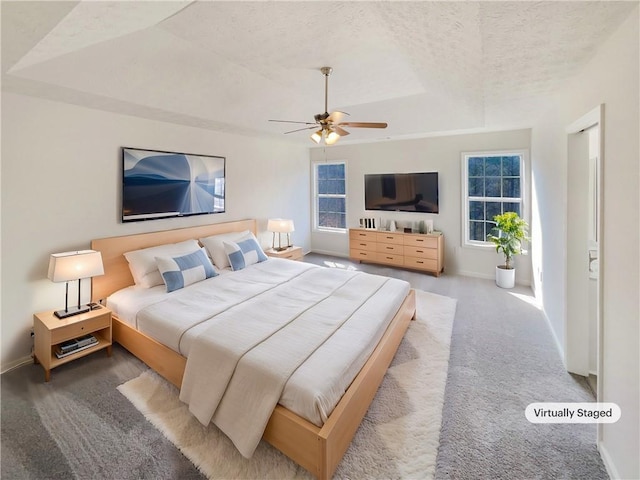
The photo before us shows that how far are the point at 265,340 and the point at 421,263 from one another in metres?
3.86

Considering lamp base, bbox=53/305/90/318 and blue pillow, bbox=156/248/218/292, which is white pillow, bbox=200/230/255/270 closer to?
blue pillow, bbox=156/248/218/292

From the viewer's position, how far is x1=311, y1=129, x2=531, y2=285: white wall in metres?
4.78

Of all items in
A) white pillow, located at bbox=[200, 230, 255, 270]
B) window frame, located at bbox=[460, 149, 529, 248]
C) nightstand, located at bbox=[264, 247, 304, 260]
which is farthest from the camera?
nightstand, located at bbox=[264, 247, 304, 260]

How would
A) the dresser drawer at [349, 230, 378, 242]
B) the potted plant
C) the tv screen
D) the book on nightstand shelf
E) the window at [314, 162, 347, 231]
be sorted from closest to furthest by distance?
the book on nightstand shelf < the potted plant < the tv screen < the dresser drawer at [349, 230, 378, 242] < the window at [314, 162, 347, 231]

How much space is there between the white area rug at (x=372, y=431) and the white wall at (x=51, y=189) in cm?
133

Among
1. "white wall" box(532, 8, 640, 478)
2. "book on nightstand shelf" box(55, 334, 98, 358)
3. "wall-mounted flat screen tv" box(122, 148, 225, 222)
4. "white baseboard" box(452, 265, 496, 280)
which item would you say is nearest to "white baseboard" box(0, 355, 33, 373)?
"book on nightstand shelf" box(55, 334, 98, 358)

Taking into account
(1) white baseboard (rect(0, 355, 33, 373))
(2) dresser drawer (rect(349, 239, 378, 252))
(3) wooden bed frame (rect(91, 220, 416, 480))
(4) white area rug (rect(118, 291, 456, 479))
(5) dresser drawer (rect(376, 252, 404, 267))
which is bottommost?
(4) white area rug (rect(118, 291, 456, 479))

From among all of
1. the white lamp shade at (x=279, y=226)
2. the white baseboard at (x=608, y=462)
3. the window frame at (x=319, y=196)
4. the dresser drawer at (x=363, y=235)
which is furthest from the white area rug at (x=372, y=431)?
the window frame at (x=319, y=196)

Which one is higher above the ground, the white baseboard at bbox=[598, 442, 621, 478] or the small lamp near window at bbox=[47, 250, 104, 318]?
the small lamp near window at bbox=[47, 250, 104, 318]

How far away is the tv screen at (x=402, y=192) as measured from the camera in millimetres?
5363

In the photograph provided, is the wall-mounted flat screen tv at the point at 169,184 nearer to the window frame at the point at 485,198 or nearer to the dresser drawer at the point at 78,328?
the dresser drawer at the point at 78,328

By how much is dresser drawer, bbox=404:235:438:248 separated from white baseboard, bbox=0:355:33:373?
5.17m

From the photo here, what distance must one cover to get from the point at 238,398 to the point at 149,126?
3.36 meters

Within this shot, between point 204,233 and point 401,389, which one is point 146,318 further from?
point 401,389
